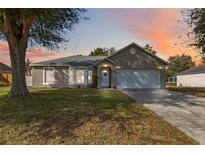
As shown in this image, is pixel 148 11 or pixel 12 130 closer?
pixel 12 130

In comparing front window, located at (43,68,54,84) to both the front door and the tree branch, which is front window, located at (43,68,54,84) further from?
the tree branch

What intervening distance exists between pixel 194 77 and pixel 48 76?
61.7 ft

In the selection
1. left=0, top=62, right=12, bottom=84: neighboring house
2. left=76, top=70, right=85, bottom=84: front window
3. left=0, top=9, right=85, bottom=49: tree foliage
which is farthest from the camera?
left=0, top=62, right=12, bottom=84: neighboring house

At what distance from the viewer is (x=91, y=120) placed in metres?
9.92

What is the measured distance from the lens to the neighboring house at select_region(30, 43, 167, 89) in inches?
1163

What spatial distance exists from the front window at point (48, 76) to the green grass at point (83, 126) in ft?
59.2

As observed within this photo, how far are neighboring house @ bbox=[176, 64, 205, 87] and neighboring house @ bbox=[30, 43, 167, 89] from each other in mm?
9957

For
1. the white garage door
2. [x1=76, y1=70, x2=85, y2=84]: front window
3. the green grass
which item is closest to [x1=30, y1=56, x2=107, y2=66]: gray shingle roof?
[x1=76, y1=70, x2=85, y2=84]: front window

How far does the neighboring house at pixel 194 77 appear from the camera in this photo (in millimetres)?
38219

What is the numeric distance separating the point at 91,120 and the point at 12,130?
7.52 feet
